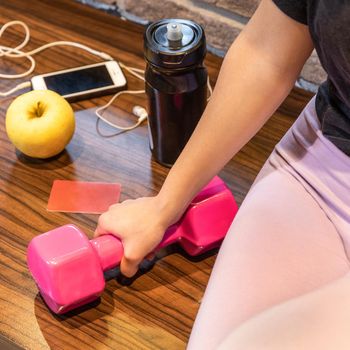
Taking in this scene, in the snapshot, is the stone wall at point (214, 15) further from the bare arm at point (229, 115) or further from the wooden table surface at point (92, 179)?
the bare arm at point (229, 115)

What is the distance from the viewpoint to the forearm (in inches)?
32.1

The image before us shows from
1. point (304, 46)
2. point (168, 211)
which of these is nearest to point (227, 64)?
point (304, 46)

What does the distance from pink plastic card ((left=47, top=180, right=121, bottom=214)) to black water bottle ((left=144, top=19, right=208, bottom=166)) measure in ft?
0.44

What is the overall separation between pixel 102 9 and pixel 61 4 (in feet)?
0.34

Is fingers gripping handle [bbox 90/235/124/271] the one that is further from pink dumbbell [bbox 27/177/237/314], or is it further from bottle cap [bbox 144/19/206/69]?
bottle cap [bbox 144/19/206/69]

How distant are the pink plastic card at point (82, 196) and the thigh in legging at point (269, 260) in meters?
0.34

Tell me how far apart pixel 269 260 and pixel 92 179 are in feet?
1.57

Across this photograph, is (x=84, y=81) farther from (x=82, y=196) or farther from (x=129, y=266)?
(x=129, y=266)

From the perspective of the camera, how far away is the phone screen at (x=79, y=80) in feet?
4.18

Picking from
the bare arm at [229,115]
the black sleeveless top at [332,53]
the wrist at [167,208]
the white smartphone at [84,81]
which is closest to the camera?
the black sleeveless top at [332,53]

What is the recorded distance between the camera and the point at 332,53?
2.35 ft

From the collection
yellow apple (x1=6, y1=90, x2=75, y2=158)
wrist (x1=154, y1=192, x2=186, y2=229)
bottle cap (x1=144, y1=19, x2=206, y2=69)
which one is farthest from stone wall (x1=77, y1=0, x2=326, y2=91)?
wrist (x1=154, y1=192, x2=186, y2=229)

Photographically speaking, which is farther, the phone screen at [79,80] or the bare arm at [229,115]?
the phone screen at [79,80]

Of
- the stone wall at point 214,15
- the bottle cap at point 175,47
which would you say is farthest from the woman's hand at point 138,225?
the stone wall at point 214,15
